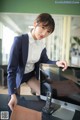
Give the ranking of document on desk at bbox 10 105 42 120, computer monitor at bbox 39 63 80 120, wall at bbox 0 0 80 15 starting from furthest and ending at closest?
wall at bbox 0 0 80 15 < computer monitor at bbox 39 63 80 120 < document on desk at bbox 10 105 42 120

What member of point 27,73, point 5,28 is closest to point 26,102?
point 27,73

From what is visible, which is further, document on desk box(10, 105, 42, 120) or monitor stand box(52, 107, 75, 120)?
monitor stand box(52, 107, 75, 120)

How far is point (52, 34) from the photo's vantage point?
12.9 feet

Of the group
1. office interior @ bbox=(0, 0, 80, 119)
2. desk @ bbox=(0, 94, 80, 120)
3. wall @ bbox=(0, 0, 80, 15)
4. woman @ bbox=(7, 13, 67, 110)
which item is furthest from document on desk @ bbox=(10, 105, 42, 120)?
wall @ bbox=(0, 0, 80, 15)

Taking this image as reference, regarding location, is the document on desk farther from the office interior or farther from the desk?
the office interior

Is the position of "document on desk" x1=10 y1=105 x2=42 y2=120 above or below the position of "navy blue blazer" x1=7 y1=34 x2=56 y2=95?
below

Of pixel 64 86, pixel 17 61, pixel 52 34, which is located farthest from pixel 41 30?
pixel 52 34

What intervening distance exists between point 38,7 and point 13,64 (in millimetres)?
2255

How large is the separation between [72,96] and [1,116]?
1.78 ft

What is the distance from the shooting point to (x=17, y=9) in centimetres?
343

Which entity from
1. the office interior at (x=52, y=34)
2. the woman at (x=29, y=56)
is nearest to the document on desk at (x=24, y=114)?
the woman at (x=29, y=56)

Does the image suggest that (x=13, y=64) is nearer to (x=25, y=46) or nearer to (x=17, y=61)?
(x=17, y=61)

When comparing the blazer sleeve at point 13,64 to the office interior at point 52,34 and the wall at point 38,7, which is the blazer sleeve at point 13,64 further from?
the wall at point 38,7

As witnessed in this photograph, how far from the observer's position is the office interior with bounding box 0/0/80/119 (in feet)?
11.2
